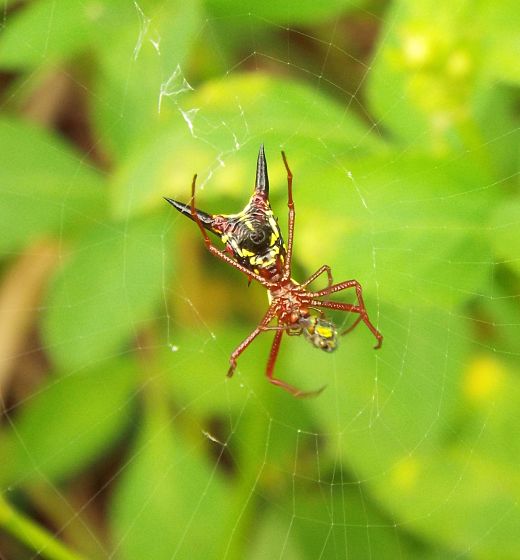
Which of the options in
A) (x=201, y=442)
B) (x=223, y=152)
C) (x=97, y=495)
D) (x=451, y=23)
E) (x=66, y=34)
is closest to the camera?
(x=451, y=23)

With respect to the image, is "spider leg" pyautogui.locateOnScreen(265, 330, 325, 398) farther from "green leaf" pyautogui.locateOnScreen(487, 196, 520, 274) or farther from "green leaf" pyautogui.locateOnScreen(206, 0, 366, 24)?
"green leaf" pyautogui.locateOnScreen(206, 0, 366, 24)

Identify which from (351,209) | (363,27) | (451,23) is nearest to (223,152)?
(351,209)

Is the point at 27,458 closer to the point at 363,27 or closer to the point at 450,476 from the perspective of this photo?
the point at 450,476

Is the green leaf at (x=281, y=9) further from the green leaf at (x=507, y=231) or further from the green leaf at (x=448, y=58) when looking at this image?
the green leaf at (x=507, y=231)

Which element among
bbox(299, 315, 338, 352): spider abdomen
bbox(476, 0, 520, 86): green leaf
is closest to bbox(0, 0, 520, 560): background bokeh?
bbox(476, 0, 520, 86): green leaf

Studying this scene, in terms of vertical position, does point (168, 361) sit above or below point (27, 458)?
above

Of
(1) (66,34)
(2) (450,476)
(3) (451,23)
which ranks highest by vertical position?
(3) (451,23)

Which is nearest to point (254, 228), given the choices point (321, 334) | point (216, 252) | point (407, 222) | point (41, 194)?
point (216, 252)
